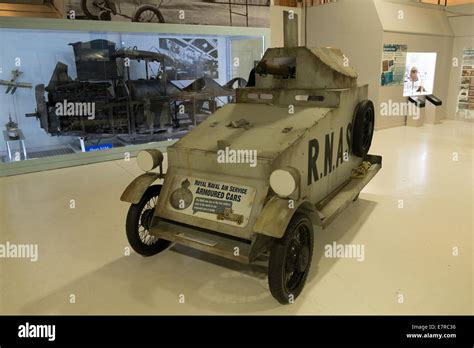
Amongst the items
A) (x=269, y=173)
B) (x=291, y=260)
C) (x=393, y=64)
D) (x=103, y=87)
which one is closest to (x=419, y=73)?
(x=393, y=64)

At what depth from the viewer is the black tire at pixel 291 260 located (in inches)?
92.6

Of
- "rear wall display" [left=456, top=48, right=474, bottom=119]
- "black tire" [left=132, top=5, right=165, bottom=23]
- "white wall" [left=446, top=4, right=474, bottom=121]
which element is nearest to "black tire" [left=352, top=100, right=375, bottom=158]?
"black tire" [left=132, top=5, right=165, bottom=23]

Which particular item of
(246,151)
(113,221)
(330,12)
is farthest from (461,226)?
(330,12)

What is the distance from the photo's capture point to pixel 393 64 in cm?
844

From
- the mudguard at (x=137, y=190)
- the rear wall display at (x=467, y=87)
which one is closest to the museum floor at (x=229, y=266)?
the mudguard at (x=137, y=190)

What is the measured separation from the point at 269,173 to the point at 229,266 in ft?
2.82

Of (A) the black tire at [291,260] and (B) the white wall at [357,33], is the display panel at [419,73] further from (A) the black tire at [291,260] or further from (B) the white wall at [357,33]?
(A) the black tire at [291,260]

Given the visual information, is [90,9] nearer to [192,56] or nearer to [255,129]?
[192,56]

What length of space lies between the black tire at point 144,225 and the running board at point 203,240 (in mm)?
149

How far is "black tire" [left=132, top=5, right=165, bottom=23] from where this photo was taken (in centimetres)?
683

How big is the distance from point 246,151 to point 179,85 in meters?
5.05

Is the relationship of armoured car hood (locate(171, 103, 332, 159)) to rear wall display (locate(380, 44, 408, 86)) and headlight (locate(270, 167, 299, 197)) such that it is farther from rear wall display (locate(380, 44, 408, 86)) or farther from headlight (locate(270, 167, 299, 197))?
rear wall display (locate(380, 44, 408, 86))

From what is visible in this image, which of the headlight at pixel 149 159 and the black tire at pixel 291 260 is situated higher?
the headlight at pixel 149 159

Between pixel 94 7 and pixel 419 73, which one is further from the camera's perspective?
pixel 419 73
